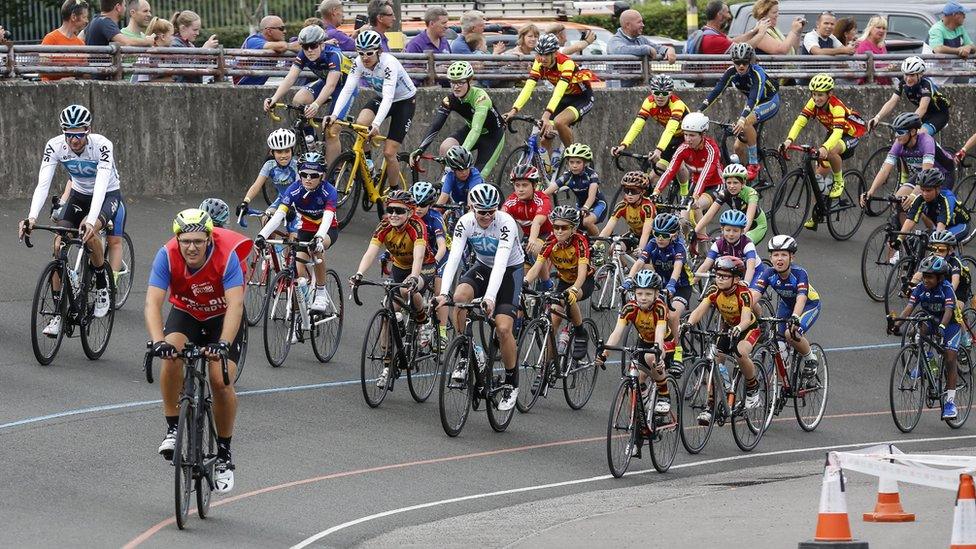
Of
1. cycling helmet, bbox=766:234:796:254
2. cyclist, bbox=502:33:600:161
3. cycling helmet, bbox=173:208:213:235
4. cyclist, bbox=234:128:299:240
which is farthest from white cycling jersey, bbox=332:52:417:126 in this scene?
cycling helmet, bbox=173:208:213:235

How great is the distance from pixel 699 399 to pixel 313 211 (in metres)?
3.90

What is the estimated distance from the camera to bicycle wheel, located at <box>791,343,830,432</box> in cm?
1571

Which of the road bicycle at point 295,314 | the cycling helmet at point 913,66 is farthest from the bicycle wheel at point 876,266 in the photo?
the road bicycle at point 295,314

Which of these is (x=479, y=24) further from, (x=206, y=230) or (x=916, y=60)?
(x=206, y=230)

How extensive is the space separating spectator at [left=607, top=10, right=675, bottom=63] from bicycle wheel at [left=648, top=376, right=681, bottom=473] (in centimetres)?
1025

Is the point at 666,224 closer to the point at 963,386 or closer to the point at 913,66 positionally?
the point at 963,386

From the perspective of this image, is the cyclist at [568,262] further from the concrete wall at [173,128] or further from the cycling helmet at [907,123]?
the concrete wall at [173,128]

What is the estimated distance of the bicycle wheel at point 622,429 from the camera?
A: 519 inches

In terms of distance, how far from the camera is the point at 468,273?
14367 mm

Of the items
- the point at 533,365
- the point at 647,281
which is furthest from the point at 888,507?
the point at 533,365

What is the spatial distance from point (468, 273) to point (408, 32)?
53.8ft

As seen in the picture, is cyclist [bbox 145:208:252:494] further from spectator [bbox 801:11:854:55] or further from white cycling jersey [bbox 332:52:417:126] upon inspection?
spectator [bbox 801:11:854:55]

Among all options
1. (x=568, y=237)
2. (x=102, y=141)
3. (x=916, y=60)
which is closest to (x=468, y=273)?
(x=568, y=237)

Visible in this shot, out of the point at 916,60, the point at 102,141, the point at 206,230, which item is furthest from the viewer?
the point at 916,60
